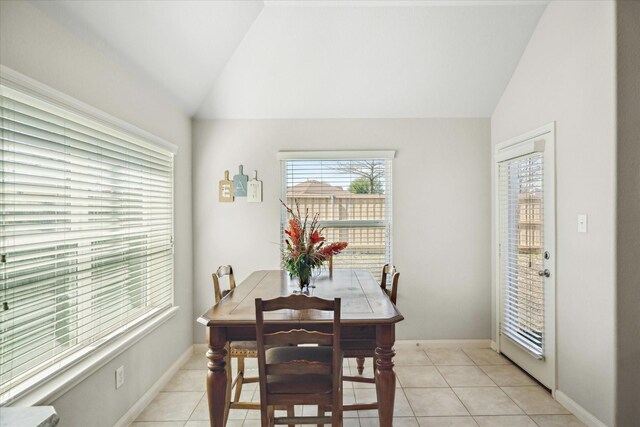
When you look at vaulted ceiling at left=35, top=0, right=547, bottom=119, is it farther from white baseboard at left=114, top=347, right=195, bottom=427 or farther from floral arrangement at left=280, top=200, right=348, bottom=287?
white baseboard at left=114, top=347, right=195, bottom=427

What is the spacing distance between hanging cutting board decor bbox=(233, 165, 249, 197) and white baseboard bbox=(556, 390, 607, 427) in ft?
10.3

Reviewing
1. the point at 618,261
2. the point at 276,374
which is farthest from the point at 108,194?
the point at 618,261

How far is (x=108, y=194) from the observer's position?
2.37 m

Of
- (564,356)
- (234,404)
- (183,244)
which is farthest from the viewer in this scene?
(183,244)

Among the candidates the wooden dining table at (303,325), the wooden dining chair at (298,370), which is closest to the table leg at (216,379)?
the wooden dining table at (303,325)

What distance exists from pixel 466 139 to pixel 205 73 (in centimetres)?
260

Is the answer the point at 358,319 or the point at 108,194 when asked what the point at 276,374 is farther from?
the point at 108,194

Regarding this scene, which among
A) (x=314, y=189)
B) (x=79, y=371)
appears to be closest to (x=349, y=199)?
(x=314, y=189)

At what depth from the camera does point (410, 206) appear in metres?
3.83

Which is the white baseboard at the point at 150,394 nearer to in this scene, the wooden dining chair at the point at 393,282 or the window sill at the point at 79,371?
the window sill at the point at 79,371

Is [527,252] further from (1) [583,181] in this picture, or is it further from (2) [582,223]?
(1) [583,181]

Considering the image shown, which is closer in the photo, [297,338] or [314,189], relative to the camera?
[297,338]

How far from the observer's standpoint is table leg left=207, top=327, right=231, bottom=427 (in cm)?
199

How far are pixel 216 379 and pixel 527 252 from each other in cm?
263
